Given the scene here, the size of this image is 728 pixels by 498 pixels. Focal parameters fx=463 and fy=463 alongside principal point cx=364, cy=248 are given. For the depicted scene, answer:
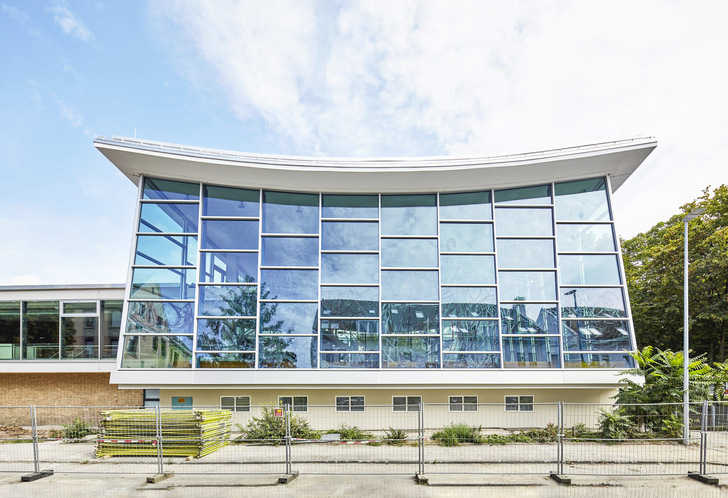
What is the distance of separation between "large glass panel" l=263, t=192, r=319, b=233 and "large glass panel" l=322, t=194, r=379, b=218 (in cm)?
48

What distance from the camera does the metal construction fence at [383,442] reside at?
1173cm

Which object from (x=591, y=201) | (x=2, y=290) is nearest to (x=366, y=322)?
(x=591, y=201)

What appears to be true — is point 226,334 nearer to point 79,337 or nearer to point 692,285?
point 79,337

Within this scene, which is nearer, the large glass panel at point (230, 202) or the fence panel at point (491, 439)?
the fence panel at point (491, 439)

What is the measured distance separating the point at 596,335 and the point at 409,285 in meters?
6.92

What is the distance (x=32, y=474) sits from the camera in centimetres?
1143

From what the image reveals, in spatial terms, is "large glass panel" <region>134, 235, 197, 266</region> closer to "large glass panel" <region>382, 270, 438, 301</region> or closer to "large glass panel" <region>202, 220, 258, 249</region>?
"large glass panel" <region>202, 220, 258, 249</region>

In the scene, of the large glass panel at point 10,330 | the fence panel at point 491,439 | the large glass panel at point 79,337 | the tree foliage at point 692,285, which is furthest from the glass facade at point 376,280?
the tree foliage at point 692,285

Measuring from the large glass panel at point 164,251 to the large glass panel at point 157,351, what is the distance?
2686 mm

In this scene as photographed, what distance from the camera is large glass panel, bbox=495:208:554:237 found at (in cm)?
1759

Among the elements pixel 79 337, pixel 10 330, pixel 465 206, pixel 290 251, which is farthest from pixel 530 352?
pixel 10 330

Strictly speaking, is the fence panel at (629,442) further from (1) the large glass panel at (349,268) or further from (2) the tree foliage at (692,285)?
(2) the tree foliage at (692,285)

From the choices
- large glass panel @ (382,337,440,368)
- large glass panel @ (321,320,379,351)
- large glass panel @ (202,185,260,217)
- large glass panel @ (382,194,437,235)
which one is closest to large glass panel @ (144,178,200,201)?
large glass panel @ (202,185,260,217)

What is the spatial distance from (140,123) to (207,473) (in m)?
12.5
